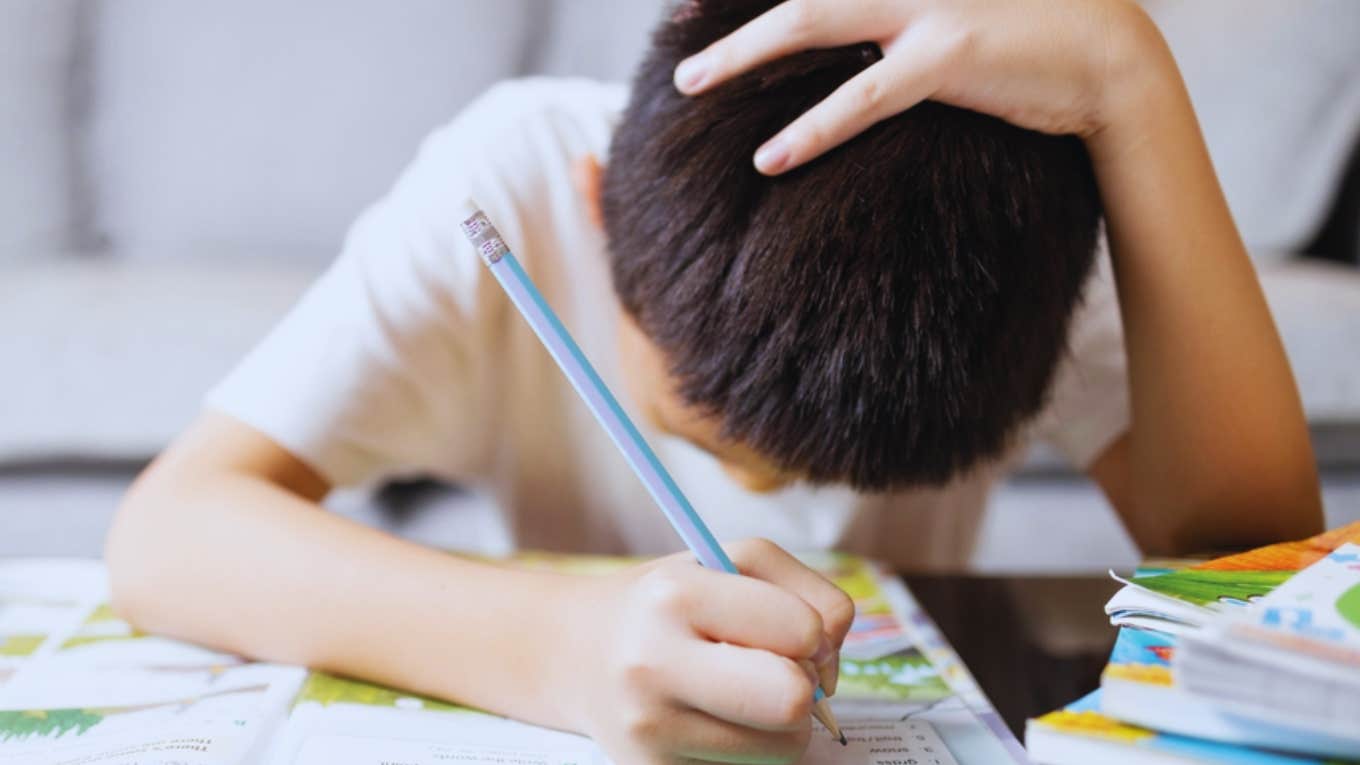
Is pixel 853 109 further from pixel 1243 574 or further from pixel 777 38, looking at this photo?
pixel 1243 574

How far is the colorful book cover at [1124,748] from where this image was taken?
27 cm

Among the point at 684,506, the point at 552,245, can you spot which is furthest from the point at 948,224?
the point at 552,245

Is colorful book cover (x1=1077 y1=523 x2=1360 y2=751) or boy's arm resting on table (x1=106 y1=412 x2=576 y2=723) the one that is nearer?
colorful book cover (x1=1077 y1=523 x2=1360 y2=751)

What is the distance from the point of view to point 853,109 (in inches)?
16.1

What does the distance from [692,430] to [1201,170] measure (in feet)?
0.88

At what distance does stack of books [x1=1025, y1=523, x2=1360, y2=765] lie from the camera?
26 cm

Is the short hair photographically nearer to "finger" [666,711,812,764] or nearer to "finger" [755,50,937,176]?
"finger" [755,50,937,176]

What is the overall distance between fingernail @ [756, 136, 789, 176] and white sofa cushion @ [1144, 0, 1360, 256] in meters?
0.94

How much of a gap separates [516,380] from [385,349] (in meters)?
0.17

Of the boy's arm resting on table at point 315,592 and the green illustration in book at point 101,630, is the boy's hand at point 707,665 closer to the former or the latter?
the boy's arm resting on table at point 315,592

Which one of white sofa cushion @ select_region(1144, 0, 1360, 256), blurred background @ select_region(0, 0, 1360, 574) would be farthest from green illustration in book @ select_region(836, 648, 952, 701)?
white sofa cushion @ select_region(1144, 0, 1360, 256)

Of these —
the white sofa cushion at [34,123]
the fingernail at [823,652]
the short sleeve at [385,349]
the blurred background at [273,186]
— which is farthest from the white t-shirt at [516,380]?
the white sofa cushion at [34,123]

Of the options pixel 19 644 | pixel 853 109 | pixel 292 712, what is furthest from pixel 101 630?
pixel 853 109

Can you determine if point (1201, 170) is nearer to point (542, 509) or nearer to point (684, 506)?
point (684, 506)
